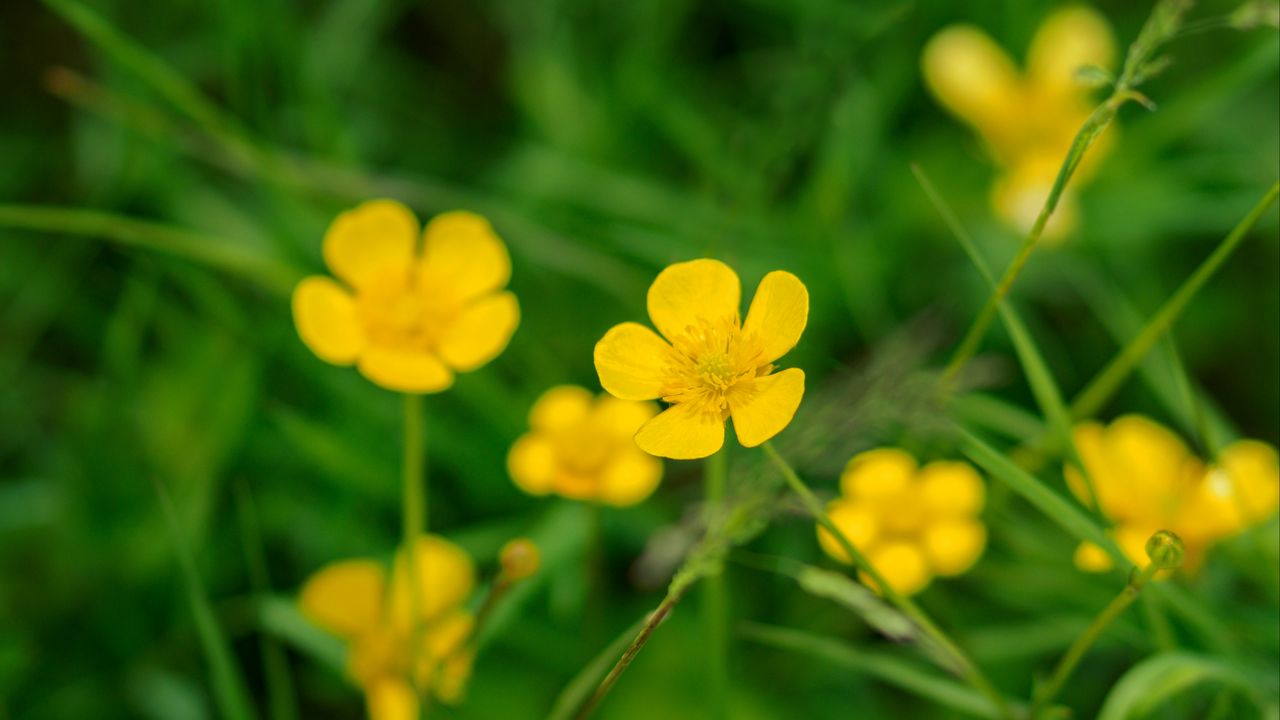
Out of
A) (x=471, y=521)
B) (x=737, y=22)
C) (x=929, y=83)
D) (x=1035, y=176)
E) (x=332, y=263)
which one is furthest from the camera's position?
(x=737, y=22)

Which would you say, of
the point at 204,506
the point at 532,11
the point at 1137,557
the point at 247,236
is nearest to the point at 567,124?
the point at 532,11

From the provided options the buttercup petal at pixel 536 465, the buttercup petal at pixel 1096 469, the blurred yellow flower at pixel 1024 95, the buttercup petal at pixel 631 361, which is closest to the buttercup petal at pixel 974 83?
the blurred yellow flower at pixel 1024 95

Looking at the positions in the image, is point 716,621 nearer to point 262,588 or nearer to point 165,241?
point 262,588

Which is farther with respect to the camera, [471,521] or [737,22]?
[737,22]

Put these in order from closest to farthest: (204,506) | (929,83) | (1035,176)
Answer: (204,506), (1035,176), (929,83)

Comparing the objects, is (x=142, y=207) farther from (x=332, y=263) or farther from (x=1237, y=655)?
(x=1237, y=655)

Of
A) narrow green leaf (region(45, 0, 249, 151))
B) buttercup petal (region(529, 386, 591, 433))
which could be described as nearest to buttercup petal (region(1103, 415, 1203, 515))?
buttercup petal (region(529, 386, 591, 433))
